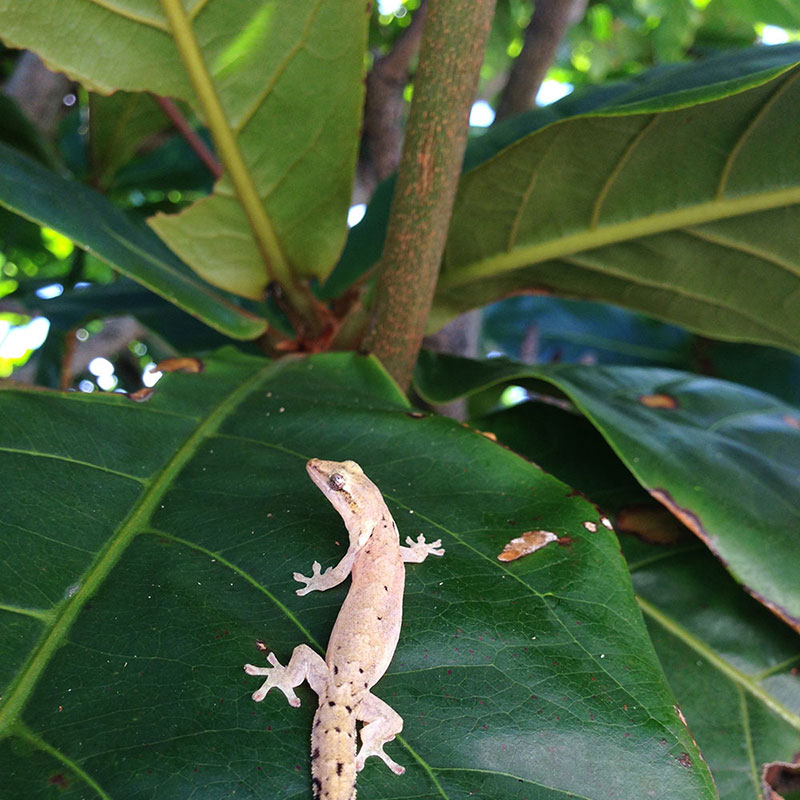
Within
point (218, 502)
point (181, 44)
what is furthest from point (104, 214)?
point (218, 502)

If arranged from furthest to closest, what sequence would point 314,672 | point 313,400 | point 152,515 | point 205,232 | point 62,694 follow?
1. point 205,232
2. point 313,400
3. point 152,515
4. point 314,672
5. point 62,694

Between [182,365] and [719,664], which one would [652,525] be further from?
[182,365]

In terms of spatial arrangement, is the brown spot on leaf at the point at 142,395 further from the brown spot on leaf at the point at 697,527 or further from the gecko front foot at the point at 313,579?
the brown spot on leaf at the point at 697,527

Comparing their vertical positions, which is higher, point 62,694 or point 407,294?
point 407,294

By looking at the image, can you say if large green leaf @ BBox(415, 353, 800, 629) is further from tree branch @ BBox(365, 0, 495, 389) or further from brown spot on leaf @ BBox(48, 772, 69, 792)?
brown spot on leaf @ BBox(48, 772, 69, 792)

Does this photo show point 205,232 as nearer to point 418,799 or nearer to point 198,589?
point 198,589

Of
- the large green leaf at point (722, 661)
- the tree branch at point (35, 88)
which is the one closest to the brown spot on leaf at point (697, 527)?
the large green leaf at point (722, 661)
